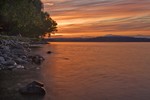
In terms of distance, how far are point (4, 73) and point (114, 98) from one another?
16583mm

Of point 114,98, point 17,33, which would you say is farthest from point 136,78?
point 17,33

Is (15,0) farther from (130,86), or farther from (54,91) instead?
(130,86)

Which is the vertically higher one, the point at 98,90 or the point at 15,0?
the point at 15,0

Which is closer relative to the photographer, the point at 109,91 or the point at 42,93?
the point at 42,93

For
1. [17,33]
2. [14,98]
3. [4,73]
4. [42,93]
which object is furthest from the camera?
[17,33]

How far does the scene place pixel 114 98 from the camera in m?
28.5

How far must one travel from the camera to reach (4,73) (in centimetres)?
3941

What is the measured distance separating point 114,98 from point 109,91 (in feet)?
9.73

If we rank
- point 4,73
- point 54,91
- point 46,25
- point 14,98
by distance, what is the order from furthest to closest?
point 46,25 < point 4,73 < point 54,91 < point 14,98

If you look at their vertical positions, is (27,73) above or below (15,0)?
below

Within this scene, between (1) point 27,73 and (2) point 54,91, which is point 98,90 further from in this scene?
(1) point 27,73

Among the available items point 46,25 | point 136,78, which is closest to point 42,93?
point 136,78

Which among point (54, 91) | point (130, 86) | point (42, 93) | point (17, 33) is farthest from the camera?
point (17, 33)

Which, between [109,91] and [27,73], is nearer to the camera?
[109,91]
